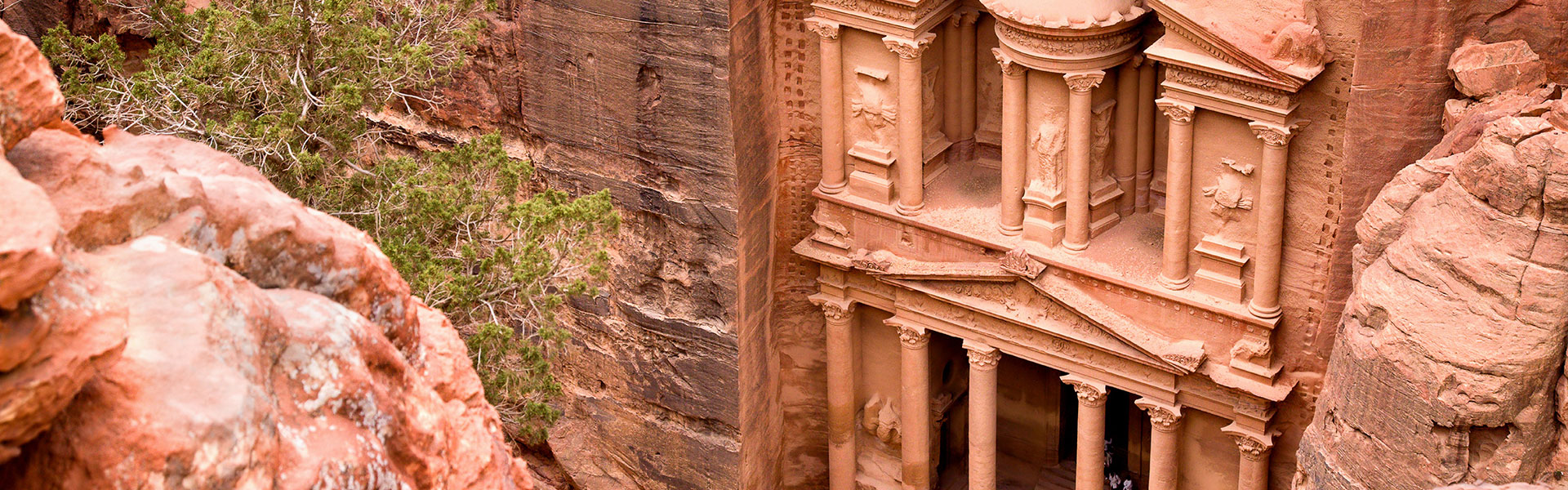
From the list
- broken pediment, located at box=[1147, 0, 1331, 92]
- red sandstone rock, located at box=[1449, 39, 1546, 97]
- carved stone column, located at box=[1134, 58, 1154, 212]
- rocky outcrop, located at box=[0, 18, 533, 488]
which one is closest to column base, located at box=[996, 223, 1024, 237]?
carved stone column, located at box=[1134, 58, 1154, 212]

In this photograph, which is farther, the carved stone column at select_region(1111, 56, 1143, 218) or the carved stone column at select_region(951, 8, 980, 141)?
the carved stone column at select_region(951, 8, 980, 141)

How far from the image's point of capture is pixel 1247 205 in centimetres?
1549

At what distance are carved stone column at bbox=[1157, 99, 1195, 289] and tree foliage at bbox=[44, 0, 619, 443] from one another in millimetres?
5306

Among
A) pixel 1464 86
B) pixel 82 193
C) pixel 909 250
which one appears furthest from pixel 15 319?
pixel 909 250

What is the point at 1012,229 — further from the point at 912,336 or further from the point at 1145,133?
the point at 912,336

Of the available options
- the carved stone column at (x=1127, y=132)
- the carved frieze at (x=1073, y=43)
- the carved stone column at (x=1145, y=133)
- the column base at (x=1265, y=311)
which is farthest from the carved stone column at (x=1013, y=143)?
the column base at (x=1265, y=311)

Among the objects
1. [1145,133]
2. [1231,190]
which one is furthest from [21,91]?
[1145,133]

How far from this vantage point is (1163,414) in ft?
55.4

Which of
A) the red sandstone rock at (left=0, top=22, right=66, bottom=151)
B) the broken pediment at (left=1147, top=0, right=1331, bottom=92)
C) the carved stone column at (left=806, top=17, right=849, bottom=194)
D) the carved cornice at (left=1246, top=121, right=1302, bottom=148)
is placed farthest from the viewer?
the carved stone column at (left=806, top=17, right=849, bottom=194)

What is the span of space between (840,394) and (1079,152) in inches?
186

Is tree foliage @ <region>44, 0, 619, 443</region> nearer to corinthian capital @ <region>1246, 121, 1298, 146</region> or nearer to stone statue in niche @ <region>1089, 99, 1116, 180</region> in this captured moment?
stone statue in niche @ <region>1089, 99, 1116, 180</region>

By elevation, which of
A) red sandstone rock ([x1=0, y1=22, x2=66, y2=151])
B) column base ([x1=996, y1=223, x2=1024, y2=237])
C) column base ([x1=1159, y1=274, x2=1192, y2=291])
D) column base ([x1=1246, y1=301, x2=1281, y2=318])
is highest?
red sandstone rock ([x1=0, y1=22, x2=66, y2=151])

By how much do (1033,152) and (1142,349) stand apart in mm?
2258

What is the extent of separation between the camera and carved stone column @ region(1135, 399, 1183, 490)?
16.8 meters
